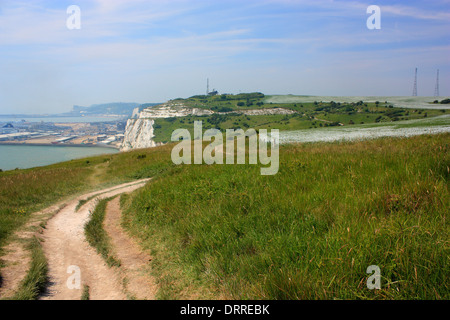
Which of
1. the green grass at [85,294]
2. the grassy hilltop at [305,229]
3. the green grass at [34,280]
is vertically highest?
the grassy hilltop at [305,229]

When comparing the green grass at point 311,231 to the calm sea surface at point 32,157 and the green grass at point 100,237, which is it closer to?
the green grass at point 100,237

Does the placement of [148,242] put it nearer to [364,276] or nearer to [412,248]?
[364,276]

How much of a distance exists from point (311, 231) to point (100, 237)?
7728mm

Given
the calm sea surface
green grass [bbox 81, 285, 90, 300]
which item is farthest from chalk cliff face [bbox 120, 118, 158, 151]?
green grass [bbox 81, 285, 90, 300]

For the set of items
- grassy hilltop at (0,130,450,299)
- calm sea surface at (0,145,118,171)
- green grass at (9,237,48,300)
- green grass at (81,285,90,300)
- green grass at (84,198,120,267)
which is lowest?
calm sea surface at (0,145,118,171)

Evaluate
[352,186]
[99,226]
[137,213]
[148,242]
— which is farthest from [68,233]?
[352,186]

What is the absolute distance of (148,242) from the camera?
8.99 meters

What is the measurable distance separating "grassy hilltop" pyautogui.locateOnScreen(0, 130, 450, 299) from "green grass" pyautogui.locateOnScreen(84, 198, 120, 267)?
3.27ft

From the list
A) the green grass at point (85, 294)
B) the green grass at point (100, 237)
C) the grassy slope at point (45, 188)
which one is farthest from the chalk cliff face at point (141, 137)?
the green grass at point (85, 294)

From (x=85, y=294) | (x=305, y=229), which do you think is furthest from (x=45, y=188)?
(x=305, y=229)

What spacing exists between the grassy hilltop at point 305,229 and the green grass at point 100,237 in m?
1.00

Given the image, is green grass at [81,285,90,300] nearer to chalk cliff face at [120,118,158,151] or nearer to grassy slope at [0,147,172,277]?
grassy slope at [0,147,172,277]

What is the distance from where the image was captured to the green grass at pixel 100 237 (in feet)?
26.7

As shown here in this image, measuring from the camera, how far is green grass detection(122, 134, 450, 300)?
13.2 feet
